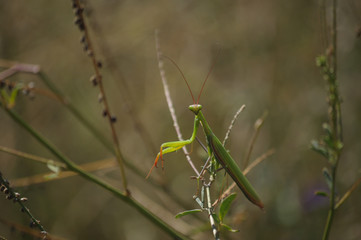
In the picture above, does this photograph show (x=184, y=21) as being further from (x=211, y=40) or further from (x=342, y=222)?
(x=342, y=222)

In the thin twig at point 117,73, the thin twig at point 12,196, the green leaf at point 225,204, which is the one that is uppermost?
the thin twig at point 117,73

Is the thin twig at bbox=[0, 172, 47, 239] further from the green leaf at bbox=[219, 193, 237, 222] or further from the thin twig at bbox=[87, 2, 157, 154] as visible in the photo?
the thin twig at bbox=[87, 2, 157, 154]

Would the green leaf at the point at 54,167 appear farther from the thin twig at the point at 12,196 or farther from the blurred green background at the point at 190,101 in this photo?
the blurred green background at the point at 190,101

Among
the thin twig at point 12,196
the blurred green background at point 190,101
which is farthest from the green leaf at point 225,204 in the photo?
the blurred green background at point 190,101

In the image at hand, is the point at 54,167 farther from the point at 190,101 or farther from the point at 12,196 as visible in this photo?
the point at 190,101

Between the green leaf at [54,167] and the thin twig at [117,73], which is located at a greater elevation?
the thin twig at [117,73]

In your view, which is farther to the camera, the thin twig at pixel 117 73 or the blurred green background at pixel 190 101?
the blurred green background at pixel 190 101

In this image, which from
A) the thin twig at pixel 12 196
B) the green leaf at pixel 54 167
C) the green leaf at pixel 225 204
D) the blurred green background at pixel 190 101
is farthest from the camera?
the blurred green background at pixel 190 101

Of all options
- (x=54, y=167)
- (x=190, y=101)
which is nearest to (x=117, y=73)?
(x=54, y=167)
